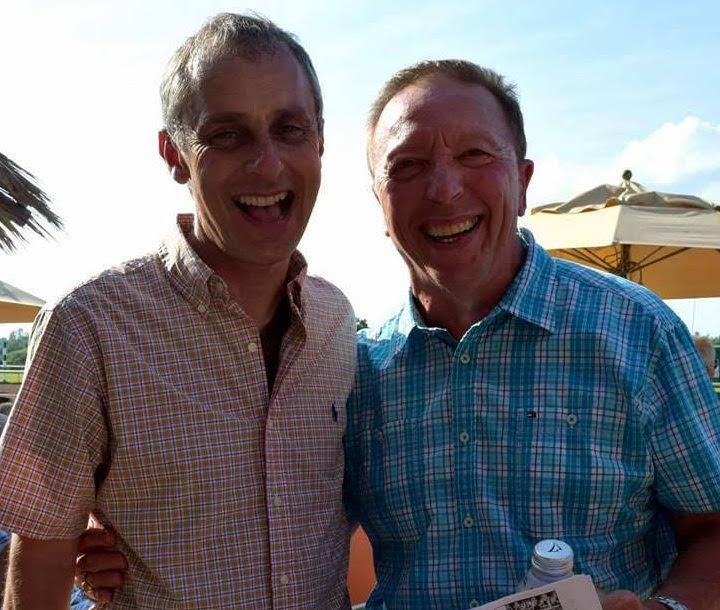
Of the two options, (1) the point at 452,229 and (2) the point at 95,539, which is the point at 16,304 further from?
(1) the point at 452,229

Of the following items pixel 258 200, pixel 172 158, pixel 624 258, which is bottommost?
→ pixel 624 258

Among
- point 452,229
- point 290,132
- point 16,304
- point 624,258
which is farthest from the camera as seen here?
point 16,304

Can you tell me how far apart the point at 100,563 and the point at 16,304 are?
10.6m

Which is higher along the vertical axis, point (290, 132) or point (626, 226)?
point (290, 132)

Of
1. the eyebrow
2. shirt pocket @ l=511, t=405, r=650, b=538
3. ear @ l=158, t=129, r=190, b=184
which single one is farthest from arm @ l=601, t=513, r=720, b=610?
ear @ l=158, t=129, r=190, b=184

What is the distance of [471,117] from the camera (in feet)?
6.68

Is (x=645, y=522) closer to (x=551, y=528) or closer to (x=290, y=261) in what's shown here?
(x=551, y=528)

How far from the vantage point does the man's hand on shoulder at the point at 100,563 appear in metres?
1.78

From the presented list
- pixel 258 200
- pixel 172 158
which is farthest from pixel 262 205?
pixel 172 158

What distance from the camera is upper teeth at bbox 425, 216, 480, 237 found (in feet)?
6.61

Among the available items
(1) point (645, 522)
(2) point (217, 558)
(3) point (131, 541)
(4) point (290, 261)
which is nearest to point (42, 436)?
(3) point (131, 541)

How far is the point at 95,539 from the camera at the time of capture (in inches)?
70.7

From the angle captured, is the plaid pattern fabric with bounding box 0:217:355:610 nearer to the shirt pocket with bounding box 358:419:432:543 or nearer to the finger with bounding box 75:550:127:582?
the finger with bounding box 75:550:127:582

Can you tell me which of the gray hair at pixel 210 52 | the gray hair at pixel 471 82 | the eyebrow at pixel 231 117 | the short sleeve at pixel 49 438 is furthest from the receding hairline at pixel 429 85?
the short sleeve at pixel 49 438
